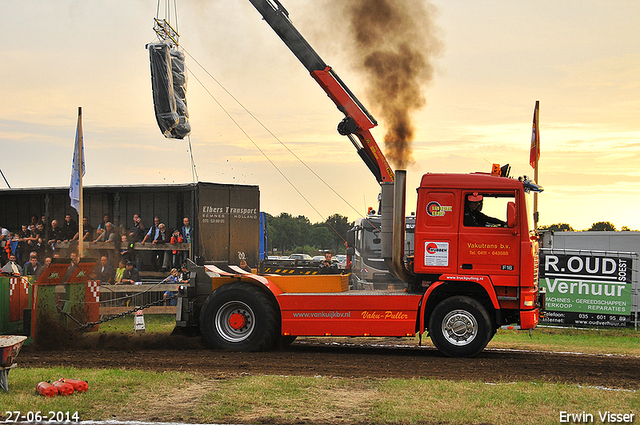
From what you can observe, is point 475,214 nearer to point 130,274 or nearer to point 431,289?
point 431,289

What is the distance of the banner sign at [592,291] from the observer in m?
17.5

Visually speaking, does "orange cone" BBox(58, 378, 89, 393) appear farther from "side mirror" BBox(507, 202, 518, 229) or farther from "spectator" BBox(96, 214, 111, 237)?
"spectator" BBox(96, 214, 111, 237)

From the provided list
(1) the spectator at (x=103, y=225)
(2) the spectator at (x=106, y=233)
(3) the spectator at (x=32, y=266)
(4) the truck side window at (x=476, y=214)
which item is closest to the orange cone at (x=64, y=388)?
(4) the truck side window at (x=476, y=214)

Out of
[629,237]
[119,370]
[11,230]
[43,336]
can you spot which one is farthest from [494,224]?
[11,230]

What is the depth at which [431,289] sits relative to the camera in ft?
35.6

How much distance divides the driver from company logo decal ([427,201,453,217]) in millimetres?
287

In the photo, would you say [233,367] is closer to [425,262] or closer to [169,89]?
[425,262]

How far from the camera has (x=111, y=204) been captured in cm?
2091

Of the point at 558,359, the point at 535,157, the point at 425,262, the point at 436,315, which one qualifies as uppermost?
the point at 535,157

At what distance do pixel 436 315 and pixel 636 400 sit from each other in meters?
3.69

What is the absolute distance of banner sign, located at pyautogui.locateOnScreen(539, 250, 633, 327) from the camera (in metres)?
17.5

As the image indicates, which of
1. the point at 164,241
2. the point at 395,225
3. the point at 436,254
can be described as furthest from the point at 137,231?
the point at 436,254

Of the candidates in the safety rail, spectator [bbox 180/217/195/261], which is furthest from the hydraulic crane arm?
the safety rail

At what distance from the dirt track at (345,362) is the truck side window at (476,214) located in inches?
87.7
